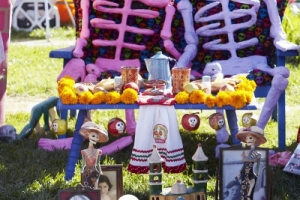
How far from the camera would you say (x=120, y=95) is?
4.76 meters

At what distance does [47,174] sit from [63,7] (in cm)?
884

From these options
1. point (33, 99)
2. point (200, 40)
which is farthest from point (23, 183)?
point (33, 99)

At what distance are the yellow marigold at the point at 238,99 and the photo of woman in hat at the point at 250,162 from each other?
0.76m

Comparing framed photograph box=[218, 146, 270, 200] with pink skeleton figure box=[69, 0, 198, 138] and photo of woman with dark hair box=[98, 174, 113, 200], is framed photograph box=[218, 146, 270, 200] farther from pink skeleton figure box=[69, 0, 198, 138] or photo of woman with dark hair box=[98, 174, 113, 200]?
pink skeleton figure box=[69, 0, 198, 138]

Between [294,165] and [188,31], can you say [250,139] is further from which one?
[188,31]

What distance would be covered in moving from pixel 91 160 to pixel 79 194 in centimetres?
35

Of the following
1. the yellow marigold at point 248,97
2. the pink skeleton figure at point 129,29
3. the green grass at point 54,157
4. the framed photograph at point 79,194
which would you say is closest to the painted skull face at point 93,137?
the framed photograph at point 79,194

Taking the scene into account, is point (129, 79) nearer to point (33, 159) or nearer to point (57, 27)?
point (33, 159)

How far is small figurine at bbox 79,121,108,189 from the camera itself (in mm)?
3895

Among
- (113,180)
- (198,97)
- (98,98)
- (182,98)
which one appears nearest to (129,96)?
(98,98)

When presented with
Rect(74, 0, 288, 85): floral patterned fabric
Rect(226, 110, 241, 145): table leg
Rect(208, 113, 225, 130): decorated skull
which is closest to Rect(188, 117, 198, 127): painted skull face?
Rect(208, 113, 225, 130): decorated skull

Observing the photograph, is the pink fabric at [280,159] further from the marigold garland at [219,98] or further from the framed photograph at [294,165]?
the marigold garland at [219,98]

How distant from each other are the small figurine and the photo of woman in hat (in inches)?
30.7

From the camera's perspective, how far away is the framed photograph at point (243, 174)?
3.91m
